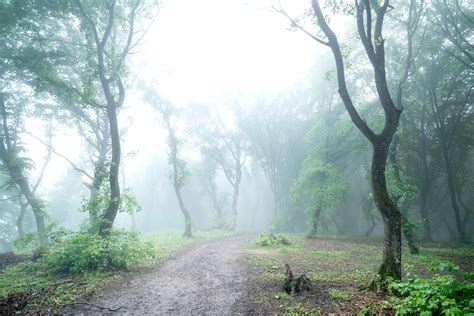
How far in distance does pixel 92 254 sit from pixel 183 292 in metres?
3.78

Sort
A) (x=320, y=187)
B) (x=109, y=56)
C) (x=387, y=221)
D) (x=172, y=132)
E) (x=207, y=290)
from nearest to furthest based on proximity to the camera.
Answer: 1. (x=387, y=221)
2. (x=207, y=290)
3. (x=109, y=56)
4. (x=320, y=187)
5. (x=172, y=132)

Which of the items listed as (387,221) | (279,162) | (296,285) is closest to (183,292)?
(296,285)

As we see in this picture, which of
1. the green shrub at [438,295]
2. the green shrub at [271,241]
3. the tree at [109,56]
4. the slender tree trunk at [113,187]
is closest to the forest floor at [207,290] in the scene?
the green shrub at [438,295]

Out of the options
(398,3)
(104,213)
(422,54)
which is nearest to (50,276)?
(104,213)

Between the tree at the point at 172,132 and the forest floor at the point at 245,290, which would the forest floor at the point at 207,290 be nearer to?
the forest floor at the point at 245,290

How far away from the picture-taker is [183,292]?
6840mm

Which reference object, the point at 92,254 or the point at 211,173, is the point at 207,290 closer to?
the point at 92,254

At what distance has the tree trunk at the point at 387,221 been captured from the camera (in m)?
6.20

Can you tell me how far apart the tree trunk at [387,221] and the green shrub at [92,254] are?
26.5 feet

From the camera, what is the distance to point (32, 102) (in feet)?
66.5

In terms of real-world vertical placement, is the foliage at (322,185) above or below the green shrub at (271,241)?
above

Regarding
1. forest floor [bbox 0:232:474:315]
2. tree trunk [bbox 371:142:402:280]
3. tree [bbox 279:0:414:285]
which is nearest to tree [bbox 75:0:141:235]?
forest floor [bbox 0:232:474:315]

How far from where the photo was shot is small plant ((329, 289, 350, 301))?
5.66 m

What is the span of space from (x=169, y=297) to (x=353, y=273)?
570cm
